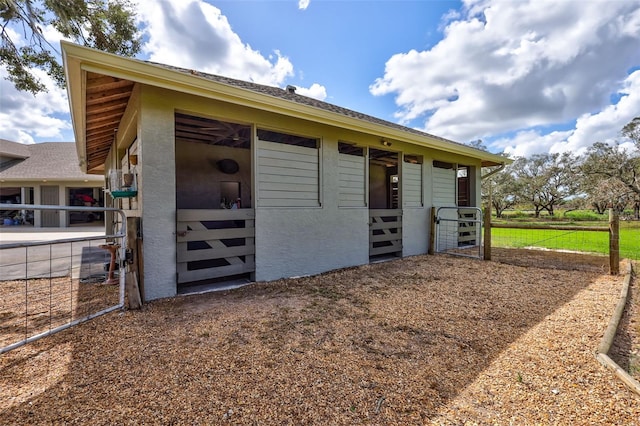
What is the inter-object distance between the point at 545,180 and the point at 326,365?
35850 mm

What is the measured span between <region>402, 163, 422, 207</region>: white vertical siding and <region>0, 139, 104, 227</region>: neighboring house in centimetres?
1672

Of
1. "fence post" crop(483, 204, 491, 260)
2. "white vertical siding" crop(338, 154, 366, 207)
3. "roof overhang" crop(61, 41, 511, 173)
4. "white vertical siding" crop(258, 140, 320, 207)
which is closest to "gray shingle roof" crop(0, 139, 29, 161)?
"roof overhang" crop(61, 41, 511, 173)

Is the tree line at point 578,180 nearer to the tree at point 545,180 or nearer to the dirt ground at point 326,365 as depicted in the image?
the tree at point 545,180

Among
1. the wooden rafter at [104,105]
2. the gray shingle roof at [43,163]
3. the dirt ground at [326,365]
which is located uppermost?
the gray shingle roof at [43,163]

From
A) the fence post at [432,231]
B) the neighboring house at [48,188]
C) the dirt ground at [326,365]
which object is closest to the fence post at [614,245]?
the dirt ground at [326,365]

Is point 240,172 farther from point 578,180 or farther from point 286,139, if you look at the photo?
point 578,180

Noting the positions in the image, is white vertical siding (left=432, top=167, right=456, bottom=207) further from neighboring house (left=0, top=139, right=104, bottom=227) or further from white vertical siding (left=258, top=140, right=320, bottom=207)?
neighboring house (left=0, top=139, right=104, bottom=227)

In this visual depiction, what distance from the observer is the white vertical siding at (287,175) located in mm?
4503

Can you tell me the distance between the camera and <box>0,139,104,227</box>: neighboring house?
49.5 ft

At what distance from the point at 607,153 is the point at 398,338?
31322 millimetres

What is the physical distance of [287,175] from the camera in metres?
4.77

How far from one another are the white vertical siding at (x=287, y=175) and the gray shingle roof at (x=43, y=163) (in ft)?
51.7

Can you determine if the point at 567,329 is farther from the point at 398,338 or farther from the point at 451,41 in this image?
the point at 451,41

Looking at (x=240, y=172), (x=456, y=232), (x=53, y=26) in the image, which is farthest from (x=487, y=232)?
(x=53, y=26)
